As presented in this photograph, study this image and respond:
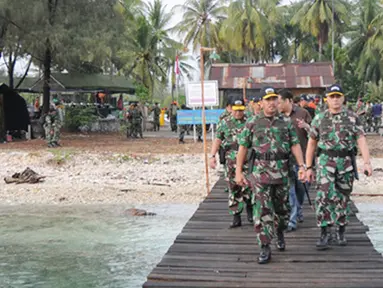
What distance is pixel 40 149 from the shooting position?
2255 centimetres

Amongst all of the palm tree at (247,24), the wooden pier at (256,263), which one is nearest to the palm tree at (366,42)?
the palm tree at (247,24)

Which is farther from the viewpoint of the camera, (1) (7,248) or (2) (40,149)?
(2) (40,149)

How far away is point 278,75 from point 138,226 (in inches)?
804

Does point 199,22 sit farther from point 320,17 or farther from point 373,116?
point 373,116

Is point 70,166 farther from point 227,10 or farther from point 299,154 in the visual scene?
point 227,10

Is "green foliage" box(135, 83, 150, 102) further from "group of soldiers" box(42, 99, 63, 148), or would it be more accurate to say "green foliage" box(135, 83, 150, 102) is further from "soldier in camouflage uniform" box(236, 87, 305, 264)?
"soldier in camouflage uniform" box(236, 87, 305, 264)

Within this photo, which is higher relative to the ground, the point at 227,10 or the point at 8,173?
the point at 227,10

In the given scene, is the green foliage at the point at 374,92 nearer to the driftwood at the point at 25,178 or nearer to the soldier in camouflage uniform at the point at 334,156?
the driftwood at the point at 25,178

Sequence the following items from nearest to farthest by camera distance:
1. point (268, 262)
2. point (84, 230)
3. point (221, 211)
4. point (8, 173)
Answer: point (268, 262), point (221, 211), point (84, 230), point (8, 173)

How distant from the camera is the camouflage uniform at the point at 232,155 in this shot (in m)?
8.41

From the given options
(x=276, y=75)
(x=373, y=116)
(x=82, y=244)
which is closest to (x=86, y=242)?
(x=82, y=244)

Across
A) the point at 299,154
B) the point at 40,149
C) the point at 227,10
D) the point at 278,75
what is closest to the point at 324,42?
the point at 227,10

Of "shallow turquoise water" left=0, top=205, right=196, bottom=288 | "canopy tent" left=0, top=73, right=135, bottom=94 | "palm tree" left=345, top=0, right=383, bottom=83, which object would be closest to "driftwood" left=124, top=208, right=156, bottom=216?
"shallow turquoise water" left=0, top=205, right=196, bottom=288

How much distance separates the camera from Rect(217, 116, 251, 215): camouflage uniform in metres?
8.41
